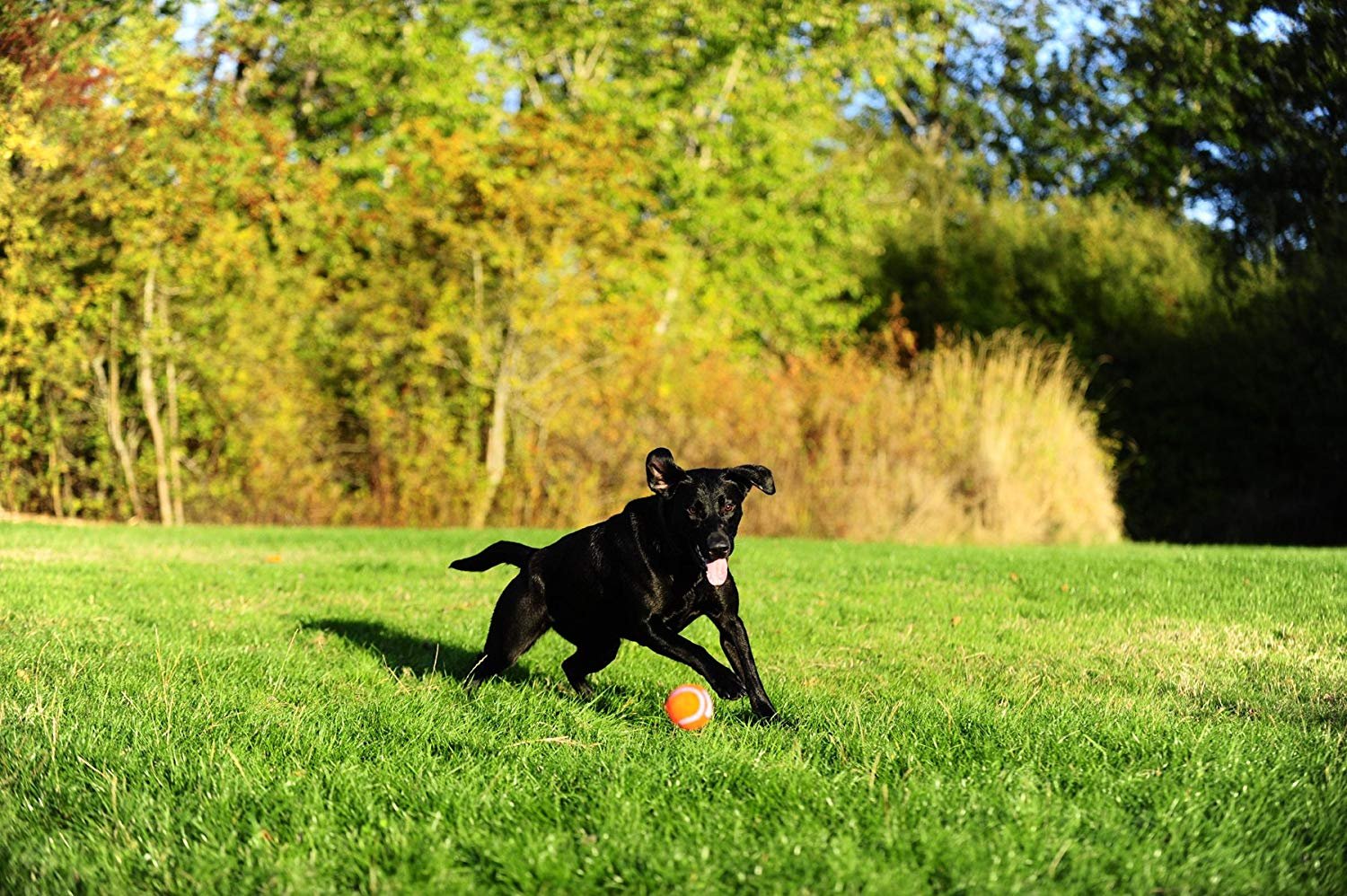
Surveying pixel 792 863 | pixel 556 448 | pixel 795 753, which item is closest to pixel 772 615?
Answer: pixel 795 753

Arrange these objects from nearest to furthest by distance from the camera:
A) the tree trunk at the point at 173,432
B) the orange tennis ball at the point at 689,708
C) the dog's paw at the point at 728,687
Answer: the orange tennis ball at the point at 689,708
the dog's paw at the point at 728,687
the tree trunk at the point at 173,432

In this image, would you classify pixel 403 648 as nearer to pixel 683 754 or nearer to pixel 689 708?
pixel 689 708

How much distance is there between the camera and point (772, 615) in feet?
27.7

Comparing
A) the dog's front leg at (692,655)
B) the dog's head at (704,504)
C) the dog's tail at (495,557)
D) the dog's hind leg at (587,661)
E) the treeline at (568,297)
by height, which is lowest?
the dog's hind leg at (587,661)

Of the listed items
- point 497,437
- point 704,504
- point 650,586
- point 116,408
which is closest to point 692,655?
point 650,586

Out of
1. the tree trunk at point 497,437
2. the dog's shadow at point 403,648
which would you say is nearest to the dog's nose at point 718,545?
the dog's shadow at point 403,648

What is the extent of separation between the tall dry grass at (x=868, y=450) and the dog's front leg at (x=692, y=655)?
10.1 meters

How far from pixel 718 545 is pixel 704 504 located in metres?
0.29

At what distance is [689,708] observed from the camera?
16.6 ft

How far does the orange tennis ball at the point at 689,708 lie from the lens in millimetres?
5051

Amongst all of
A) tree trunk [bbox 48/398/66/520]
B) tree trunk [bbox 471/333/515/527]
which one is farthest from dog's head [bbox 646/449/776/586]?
tree trunk [bbox 48/398/66/520]

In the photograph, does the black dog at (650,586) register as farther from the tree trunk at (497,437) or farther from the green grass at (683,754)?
the tree trunk at (497,437)

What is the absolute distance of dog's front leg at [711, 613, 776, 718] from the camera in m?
5.42

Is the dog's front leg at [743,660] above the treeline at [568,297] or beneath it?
beneath
